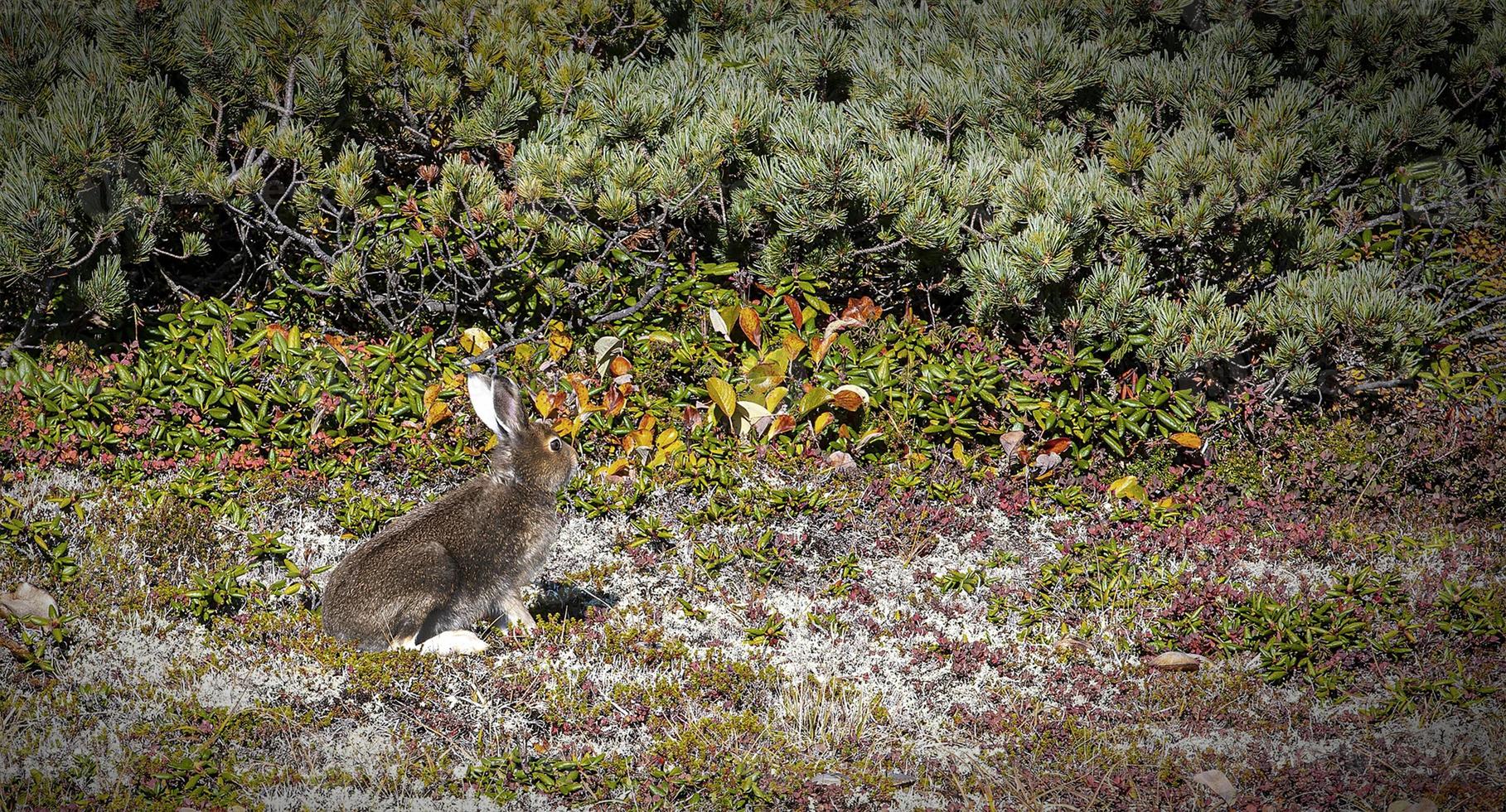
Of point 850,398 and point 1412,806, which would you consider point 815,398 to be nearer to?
point 850,398

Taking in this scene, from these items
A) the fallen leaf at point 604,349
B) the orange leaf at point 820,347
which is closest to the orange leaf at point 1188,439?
the orange leaf at point 820,347

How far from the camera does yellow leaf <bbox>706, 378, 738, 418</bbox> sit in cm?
637

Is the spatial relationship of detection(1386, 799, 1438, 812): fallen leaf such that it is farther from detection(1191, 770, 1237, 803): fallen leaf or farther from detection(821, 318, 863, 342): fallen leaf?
detection(821, 318, 863, 342): fallen leaf

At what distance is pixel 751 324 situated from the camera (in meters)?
6.70

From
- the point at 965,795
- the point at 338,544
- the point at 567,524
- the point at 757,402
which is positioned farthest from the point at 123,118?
the point at 965,795

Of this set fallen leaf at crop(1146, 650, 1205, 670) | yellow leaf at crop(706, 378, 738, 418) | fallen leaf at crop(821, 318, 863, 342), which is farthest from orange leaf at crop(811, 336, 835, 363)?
Answer: fallen leaf at crop(1146, 650, 1205, 670)

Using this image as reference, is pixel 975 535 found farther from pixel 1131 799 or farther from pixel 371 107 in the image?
pixel 371 107

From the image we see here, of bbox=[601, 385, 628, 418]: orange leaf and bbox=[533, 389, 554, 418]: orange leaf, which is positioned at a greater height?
bbox=[601, 385, 628, 418]: orange leaf

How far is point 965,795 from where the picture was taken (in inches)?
163

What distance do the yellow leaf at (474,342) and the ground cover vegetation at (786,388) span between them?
3cm

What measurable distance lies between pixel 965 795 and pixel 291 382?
164 inches

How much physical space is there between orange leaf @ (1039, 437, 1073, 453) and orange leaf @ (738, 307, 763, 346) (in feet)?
5.54

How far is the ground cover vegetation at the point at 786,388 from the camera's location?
451 centimetres

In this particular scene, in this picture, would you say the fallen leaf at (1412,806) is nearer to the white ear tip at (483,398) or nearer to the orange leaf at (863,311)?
the white ear tip at (483,398)
